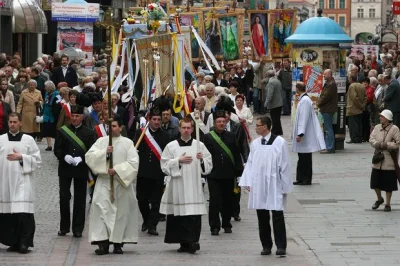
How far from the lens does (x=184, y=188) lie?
15.1 metres

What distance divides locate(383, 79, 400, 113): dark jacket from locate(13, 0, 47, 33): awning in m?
19.2

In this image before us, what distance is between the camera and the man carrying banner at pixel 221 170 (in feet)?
53.8

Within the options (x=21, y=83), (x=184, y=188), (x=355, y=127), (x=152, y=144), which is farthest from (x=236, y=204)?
(x=355, y=127)

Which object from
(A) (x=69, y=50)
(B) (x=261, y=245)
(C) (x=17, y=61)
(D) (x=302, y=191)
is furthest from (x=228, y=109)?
(A) (x=69, y=50)

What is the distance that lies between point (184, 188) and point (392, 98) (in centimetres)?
1405

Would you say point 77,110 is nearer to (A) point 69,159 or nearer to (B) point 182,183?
(A) point 69,159

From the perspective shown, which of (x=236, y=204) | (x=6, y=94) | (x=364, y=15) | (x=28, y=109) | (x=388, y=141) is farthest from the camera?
(x=364, y=15)

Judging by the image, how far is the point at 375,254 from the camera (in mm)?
14758

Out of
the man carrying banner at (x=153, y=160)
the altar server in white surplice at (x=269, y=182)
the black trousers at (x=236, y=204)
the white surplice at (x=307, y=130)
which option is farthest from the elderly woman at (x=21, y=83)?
the altar server in white surplice at (x=269, y=182)

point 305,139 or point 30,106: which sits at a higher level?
point 30,106

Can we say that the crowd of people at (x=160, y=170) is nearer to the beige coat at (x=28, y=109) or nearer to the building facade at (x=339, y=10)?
the beige coat at (x=28, y=109)

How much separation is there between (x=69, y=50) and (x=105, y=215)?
2297 cm

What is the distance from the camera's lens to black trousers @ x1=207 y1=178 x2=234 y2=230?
16344 mm

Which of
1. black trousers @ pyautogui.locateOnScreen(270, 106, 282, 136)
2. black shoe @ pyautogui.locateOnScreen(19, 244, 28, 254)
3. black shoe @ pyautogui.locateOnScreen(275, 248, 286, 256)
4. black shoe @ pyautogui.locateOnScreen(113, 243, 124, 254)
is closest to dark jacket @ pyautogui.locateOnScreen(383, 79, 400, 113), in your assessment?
black trousers @ pyautogui.locateOnScreen(270, 106, 282, 136)
